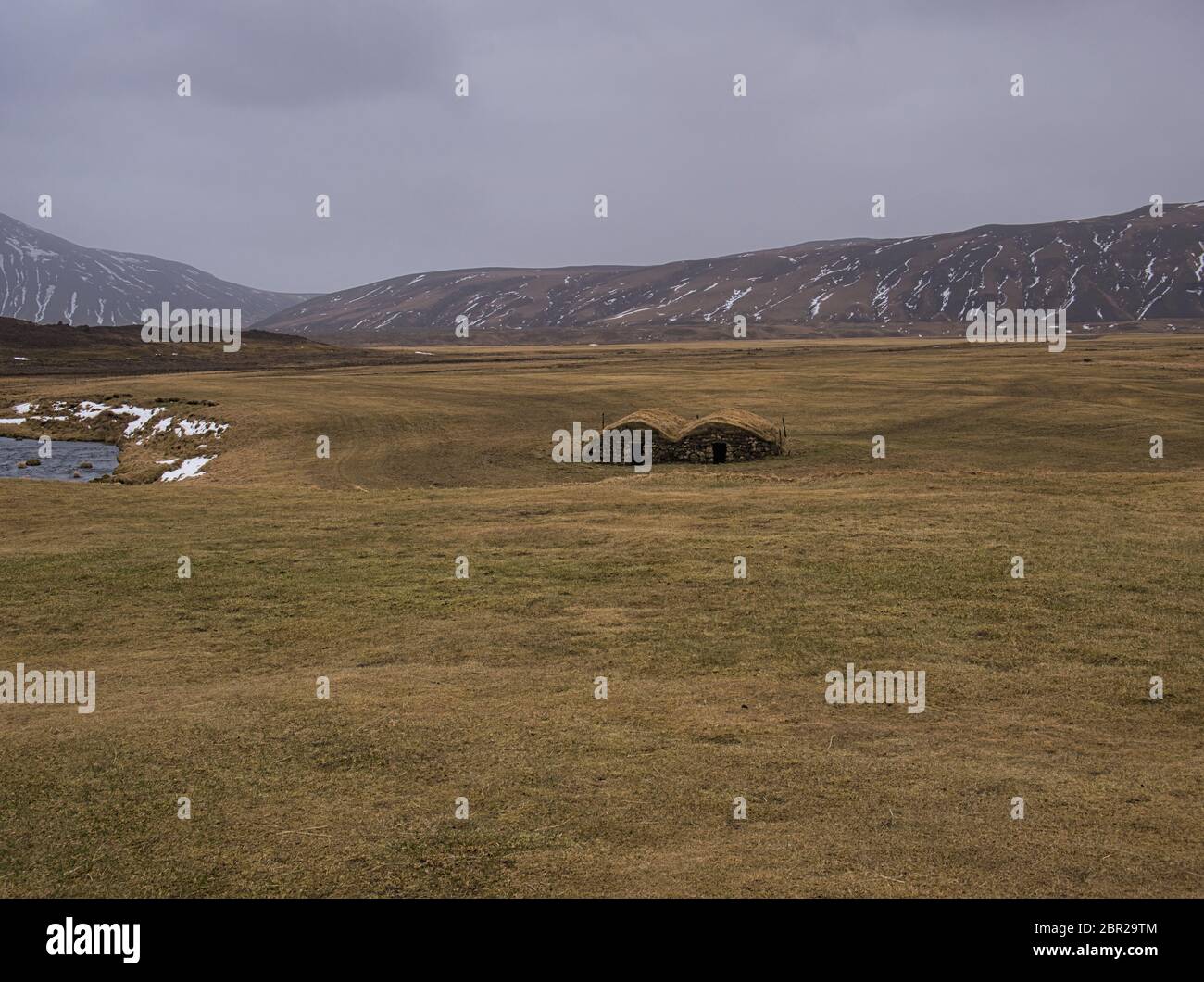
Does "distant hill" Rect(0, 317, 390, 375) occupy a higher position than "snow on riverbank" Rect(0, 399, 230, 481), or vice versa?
"distant hill" Rect(0, 317, 390, 375)

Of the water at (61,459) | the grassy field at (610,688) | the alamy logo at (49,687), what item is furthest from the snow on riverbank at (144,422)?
the alamy logo at (49,687)

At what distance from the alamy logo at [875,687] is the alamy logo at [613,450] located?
1324 inches

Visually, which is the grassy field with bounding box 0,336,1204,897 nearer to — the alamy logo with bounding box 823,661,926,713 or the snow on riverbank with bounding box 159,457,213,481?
the alamy logo with bounding box 823,661,926,713

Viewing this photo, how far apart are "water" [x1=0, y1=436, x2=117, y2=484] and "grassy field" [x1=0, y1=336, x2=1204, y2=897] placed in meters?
22.2

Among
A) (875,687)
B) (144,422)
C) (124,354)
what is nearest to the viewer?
(875,687)

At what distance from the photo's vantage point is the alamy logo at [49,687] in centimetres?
1683

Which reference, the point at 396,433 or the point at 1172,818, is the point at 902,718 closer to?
the point at 1172,818

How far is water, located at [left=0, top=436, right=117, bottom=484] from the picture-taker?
5884 centimetres

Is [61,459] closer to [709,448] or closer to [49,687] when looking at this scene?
[709,448]

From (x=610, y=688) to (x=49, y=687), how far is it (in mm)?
10088

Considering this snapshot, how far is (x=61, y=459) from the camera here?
6531 cm

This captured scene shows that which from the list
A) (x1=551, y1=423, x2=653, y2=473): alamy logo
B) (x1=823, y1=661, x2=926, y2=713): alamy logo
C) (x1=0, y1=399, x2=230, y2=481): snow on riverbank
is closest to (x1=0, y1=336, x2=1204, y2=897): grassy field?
(x1=823, y1=661, x2=926, y2=713): alamy logo
